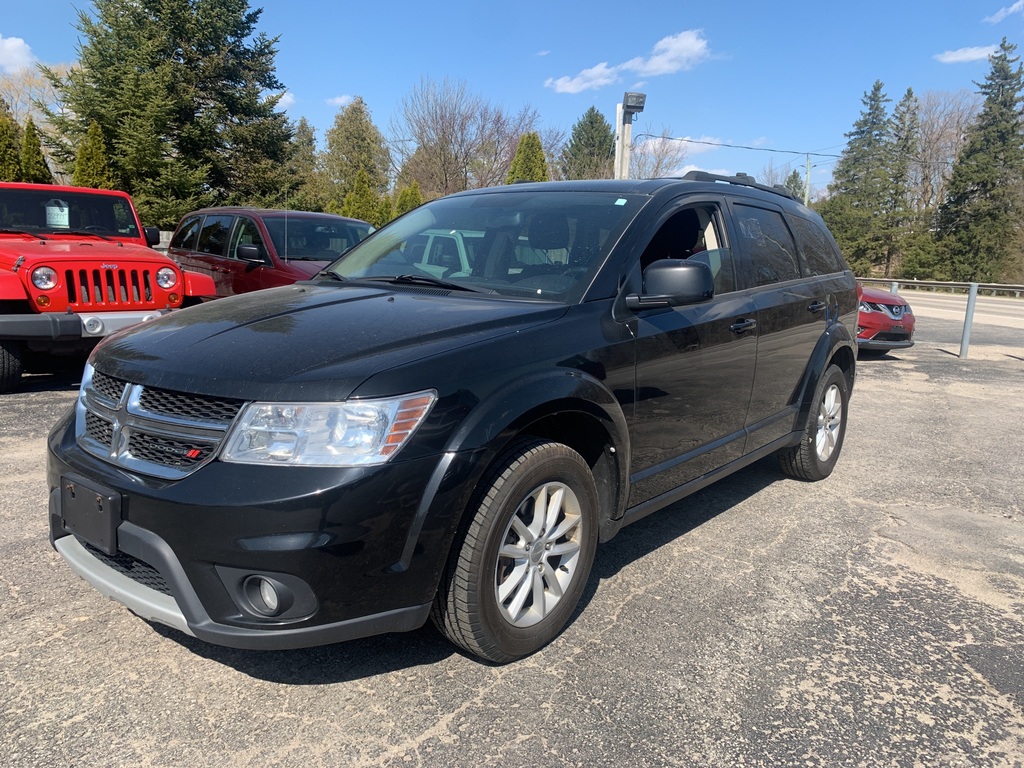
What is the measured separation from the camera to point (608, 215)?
343 cm

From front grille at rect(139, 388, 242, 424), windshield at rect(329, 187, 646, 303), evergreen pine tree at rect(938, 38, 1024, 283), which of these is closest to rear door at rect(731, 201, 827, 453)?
windshield at rect(329, 187, 646, 303)

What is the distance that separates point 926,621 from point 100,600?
344 centimetres

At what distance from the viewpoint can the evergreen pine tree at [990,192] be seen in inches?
1788

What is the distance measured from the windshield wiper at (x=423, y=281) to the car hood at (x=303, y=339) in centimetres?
7

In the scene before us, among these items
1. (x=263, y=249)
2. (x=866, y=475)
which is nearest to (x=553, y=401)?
(x=866, y=475)

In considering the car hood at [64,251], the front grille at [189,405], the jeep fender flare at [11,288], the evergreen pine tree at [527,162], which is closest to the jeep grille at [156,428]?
the front grille at [189,405]

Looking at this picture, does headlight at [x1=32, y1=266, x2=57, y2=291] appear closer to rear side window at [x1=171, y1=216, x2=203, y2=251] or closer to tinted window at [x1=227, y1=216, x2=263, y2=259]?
tinted window at [x1=227, y1=216, x2=263, y2=259]

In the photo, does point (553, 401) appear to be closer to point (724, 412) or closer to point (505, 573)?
point (505, 573)

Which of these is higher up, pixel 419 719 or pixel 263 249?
pixel 263 249

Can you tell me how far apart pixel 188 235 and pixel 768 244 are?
27.1 ft

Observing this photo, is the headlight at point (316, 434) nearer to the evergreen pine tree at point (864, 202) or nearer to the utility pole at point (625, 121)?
the utility pole at point (625, 121)

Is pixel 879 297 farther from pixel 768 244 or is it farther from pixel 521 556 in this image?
pixel 521 556

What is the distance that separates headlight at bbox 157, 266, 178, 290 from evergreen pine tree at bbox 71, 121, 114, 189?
16888 mm

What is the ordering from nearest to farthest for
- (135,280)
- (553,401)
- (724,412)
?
(553,401), (724,412), (135,280)
